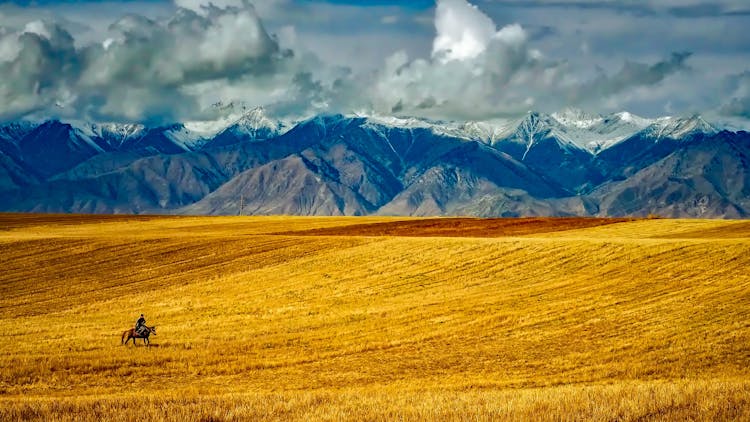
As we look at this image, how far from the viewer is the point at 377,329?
35.2 m

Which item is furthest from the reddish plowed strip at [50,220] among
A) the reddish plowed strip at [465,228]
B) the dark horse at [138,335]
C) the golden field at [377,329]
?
the dark horse at [138,335]

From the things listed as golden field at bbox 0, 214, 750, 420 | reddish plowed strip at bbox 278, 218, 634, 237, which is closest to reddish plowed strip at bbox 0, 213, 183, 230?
golden field at bbox 0, 214, 750, 420

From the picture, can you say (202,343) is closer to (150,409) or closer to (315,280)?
(150,409)

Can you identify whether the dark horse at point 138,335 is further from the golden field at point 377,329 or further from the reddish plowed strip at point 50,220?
the reddish plowed strip at point 50,220

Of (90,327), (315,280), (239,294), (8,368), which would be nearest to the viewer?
(8,368)

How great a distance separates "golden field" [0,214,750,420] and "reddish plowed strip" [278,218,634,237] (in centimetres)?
1186

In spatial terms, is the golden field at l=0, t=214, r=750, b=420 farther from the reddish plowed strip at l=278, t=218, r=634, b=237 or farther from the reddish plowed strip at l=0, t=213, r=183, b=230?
the reddish plowed strip at l=0, t=213, r=183, b=230

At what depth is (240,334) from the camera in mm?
34562

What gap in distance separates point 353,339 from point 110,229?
6667 cm

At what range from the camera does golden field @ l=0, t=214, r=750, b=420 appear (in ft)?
66.7

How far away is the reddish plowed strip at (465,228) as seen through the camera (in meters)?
77.5

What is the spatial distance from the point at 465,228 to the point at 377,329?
160 feet

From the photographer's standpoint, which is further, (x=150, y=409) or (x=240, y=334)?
(x=240, y=334)

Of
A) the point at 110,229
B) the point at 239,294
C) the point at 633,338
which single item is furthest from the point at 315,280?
the point at 110,229
